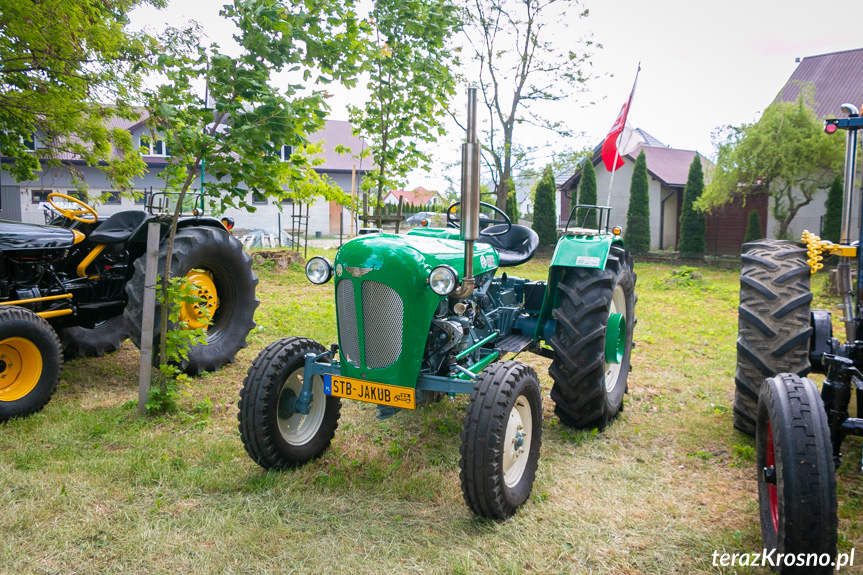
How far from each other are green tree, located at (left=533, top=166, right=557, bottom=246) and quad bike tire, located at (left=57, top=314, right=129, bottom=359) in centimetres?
1568

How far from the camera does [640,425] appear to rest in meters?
4.10

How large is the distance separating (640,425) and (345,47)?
3238mm

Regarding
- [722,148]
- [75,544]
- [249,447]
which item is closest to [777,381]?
[249,447]

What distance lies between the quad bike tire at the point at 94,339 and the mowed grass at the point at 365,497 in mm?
1010

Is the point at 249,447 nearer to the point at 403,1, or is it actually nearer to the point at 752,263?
the point at 752,263

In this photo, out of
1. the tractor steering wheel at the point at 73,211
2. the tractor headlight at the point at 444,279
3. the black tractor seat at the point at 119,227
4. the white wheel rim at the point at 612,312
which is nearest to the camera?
the tractor headlight at the point at 444,279

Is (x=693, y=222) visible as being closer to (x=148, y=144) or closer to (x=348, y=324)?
(x=148, y=144)

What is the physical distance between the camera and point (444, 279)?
2807 mm

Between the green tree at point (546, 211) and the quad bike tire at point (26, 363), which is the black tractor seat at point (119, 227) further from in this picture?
the green tree at point (546, 211)

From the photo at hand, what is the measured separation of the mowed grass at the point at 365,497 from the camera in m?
2.49

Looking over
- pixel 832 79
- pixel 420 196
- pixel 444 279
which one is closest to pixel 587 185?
pixel 832 79

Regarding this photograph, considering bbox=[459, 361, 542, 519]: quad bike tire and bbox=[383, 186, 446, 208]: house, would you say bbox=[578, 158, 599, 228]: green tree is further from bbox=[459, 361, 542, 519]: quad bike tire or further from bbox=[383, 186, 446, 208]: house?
bbox=[459, 361, 542, 519]: quad bike tire

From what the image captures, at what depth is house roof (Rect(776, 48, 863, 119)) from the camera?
17.8 meters

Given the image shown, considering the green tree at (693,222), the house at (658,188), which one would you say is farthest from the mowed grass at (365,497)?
the house at (658,188)
